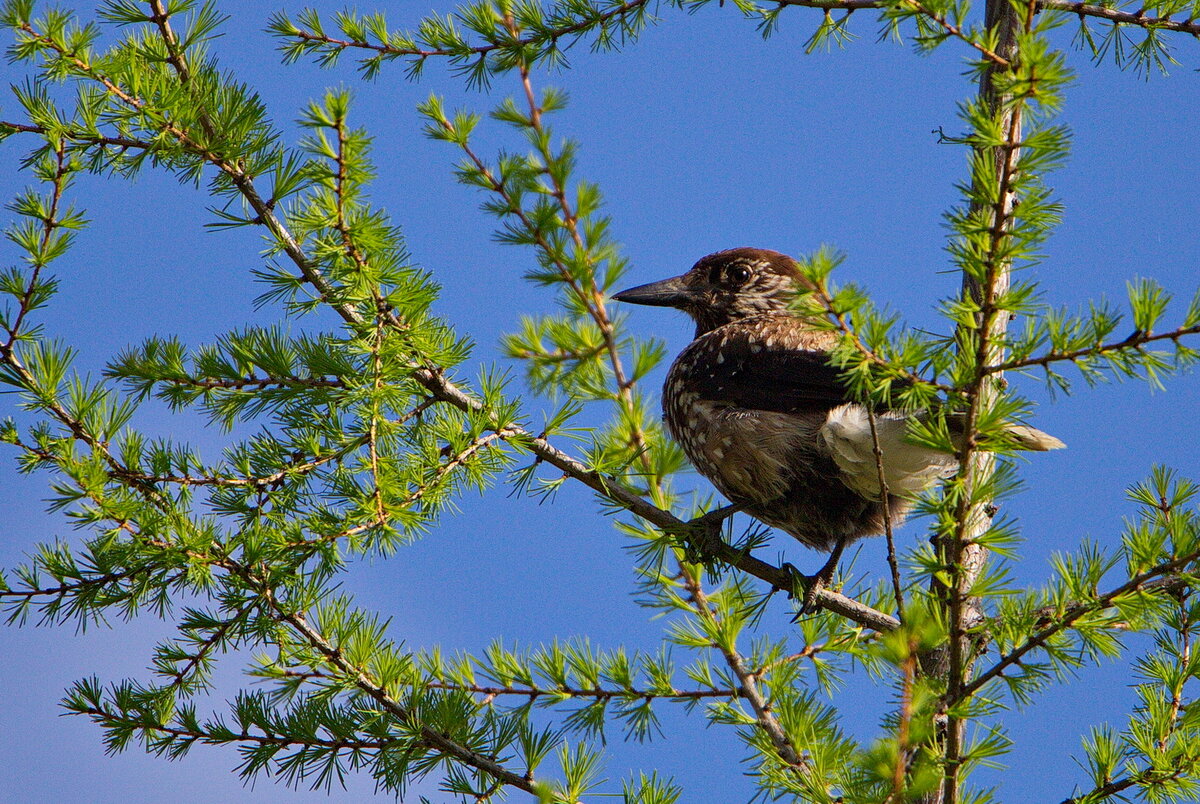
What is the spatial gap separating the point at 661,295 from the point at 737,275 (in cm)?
34

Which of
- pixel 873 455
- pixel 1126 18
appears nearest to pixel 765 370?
pixel 873 455

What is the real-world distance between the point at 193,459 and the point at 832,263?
182 centimetres

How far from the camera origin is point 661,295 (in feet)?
14.2

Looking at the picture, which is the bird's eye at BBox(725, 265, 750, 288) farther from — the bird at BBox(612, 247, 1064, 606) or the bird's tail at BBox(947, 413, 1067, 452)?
the bird's tail at BBox(947, 413, 1067, 452)

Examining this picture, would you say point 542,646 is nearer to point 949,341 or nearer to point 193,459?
point 193,459

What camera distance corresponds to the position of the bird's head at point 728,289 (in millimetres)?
4316

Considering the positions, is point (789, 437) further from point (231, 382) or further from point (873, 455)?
point (231, 382)

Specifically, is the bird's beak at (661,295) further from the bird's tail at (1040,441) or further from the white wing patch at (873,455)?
the bird's tail at (1040,441)

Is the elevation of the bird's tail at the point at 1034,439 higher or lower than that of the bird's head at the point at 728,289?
lower

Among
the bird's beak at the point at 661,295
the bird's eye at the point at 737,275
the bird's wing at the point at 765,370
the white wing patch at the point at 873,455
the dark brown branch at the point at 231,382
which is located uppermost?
the bird's eye at the point at 737,275

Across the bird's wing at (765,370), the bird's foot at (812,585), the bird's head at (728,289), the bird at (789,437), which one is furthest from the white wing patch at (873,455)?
the bird's head at (728,289)

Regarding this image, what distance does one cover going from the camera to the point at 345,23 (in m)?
3.52

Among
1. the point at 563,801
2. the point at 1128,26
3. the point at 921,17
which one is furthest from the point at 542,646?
the point at 1128,26

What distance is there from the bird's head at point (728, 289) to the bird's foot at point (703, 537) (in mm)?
1354
